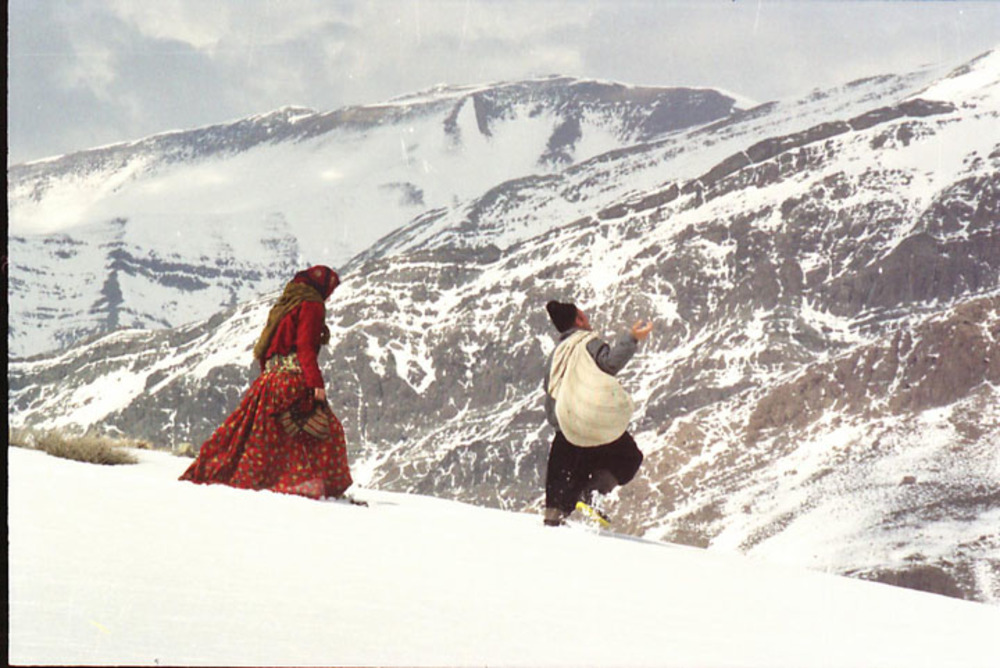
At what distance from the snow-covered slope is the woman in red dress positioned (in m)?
0.59

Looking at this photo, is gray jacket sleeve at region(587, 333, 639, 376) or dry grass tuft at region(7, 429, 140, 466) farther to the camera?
dry grass tuft at region(7, 429, 140, 466)

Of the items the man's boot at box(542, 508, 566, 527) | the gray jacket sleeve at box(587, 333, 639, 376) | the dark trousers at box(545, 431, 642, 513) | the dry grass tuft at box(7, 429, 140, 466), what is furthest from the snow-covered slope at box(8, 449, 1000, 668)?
the dry grass tuft at box(7, 429, 140, 466)

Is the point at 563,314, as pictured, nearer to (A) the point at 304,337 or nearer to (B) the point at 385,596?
(A) the point at 304,337

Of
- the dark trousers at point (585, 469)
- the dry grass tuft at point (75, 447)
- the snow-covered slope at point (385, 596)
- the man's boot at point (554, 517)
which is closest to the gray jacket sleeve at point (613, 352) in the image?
the dark trousers at point (585, 469)

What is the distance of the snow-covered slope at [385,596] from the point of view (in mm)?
4781

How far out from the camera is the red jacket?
1035cm

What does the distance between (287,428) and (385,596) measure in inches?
179

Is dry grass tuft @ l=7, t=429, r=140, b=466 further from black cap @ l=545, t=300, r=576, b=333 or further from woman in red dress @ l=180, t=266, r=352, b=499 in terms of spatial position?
black cap @ l=545, t=300, r=576, b=333

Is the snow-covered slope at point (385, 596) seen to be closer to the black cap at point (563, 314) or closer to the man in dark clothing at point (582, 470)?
the man in dark clothing at point (582, 470)

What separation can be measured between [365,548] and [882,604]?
11.5 ft

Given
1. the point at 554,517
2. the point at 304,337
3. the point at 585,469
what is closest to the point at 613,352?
the point at 585,469

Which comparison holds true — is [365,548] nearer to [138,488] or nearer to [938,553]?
[138,488]

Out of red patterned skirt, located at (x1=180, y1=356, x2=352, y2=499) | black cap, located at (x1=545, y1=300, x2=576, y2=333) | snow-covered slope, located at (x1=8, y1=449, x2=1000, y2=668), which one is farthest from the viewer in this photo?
black cap, located at (x1=545, y1=300, x2=576, y2=333)

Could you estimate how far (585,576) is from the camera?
25.2ft
